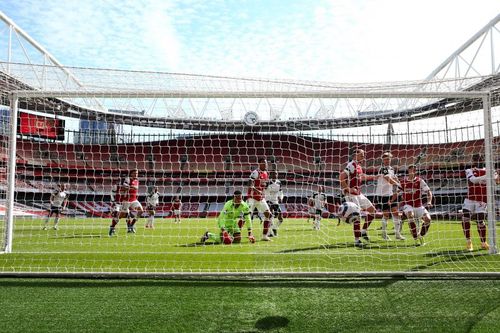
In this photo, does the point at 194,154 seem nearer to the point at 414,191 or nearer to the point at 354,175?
the point at 414,191

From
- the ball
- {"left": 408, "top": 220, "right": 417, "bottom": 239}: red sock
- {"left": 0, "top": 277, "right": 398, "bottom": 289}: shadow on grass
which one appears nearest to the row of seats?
{"left": 408, "top": 220, "right": 417, "bottom": 239}: red sock

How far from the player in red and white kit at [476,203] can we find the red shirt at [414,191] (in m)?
1.14

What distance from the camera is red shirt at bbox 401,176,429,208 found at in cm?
923

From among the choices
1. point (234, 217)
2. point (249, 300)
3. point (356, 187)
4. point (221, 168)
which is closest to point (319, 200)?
point (234, 217)

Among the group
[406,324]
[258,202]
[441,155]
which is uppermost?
[441,155]

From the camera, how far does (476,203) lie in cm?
802

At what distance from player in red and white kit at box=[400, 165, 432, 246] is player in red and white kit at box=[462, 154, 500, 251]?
0.98 meters

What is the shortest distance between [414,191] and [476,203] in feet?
4.88

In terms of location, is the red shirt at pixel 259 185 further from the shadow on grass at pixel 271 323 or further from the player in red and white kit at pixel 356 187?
the shadow on grass at pixel 271 323

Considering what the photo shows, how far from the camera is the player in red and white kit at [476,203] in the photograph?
7.83 m

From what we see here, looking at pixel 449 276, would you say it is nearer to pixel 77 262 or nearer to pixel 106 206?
pixel 77 262

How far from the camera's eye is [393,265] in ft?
20.0

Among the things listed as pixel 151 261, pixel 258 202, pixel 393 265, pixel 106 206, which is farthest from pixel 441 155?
pixel 106 206

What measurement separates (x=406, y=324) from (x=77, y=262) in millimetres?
5132
